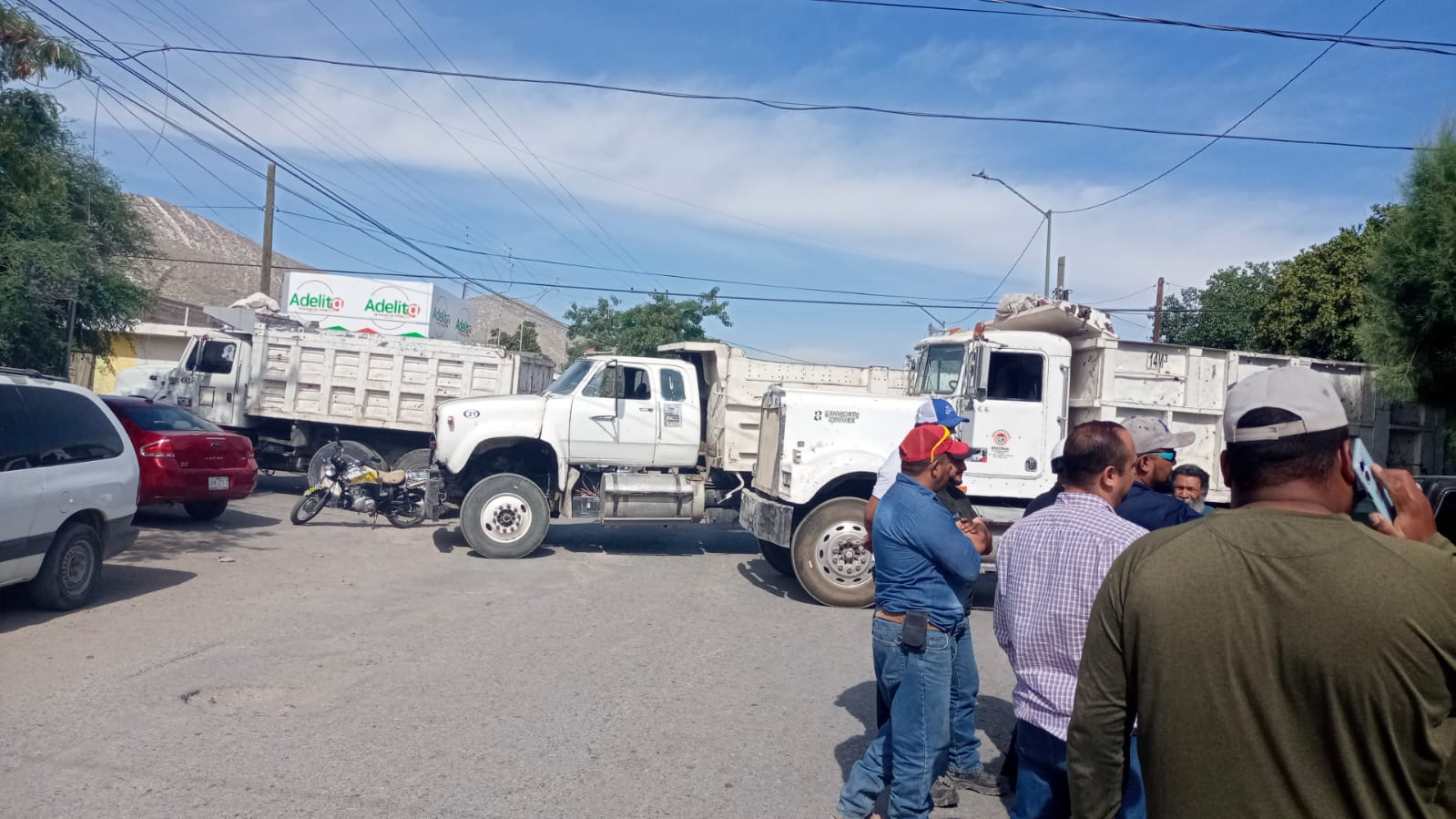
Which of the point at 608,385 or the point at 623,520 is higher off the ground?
the point at 608,385

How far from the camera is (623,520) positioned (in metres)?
12.0

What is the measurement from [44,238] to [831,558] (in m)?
8.80

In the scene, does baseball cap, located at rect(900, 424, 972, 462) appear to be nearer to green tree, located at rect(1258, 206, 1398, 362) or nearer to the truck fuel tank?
the truck fuel tank

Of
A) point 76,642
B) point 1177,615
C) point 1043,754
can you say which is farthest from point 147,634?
point 1177,615

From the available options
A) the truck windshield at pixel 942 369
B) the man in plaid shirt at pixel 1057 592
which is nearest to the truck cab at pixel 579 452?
the truck windshield at pixel 942 369

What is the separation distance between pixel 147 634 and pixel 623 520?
18.1 ft

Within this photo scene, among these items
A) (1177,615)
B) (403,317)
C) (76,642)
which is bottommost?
(76,642)

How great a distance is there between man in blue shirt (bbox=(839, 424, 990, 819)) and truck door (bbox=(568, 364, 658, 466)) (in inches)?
321

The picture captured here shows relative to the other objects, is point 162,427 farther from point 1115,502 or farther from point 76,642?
point 1115,502

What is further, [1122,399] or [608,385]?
[608,385]

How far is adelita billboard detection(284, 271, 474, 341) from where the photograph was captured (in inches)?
1043

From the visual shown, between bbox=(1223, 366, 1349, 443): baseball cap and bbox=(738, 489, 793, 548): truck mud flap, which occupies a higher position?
bbox=(1223, 366, 1349, 443): baseball cap

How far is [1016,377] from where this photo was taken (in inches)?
402

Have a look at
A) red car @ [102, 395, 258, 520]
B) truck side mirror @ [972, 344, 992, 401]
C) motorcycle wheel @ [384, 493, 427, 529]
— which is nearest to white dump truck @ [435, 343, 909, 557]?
motorcycle wheel @ [384, 493, 427, 529]
